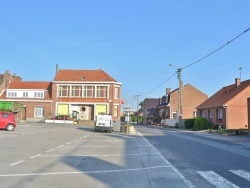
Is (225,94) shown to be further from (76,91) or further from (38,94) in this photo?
(38,94)

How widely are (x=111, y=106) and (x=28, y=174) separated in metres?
59.3

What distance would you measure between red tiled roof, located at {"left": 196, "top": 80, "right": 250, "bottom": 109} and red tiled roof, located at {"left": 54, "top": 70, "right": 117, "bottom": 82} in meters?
20.0

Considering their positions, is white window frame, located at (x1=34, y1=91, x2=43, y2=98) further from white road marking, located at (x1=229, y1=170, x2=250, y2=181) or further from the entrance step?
white road marking, located at (x1=229, y1=170, x2=250, y2=181)

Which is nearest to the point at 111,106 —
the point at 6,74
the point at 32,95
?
the point at 32,95

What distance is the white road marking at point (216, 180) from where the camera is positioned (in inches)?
366

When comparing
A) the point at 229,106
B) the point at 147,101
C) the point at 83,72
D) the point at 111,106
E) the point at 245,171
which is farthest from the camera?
the point at 147,101

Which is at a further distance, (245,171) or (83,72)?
(83,72)

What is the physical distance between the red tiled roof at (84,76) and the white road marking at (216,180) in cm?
6039

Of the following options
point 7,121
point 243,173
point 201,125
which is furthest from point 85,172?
point 201,125

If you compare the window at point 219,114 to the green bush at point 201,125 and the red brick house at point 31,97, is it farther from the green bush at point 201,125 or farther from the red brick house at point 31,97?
the red brick house at point 31,97

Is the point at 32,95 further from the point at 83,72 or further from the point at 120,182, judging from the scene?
the point at 120,182

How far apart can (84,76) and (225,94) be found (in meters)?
28.1

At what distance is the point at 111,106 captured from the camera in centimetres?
6994

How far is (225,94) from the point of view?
57688 millimetres
